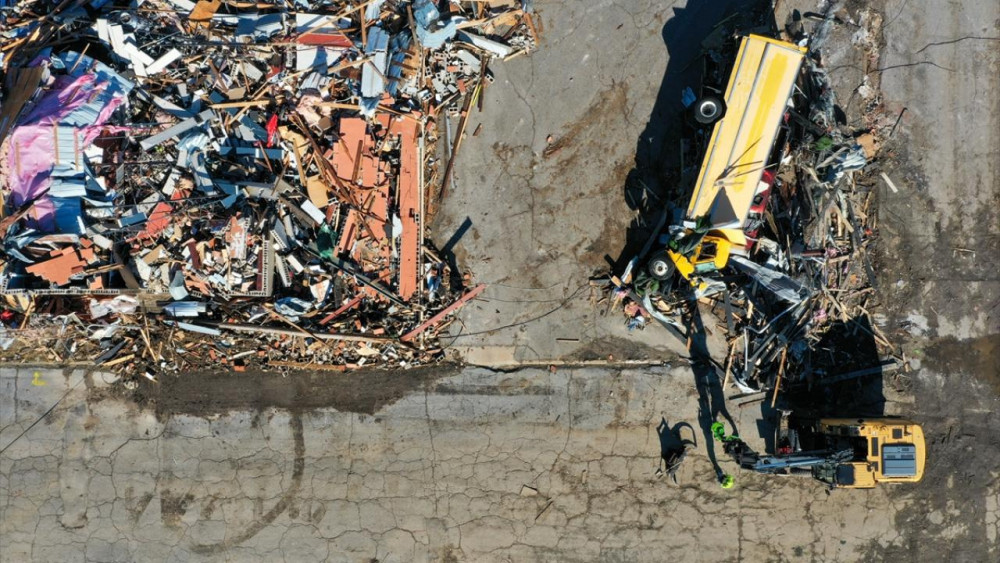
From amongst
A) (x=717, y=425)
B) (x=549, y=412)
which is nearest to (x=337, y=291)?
(x=549, y=412)

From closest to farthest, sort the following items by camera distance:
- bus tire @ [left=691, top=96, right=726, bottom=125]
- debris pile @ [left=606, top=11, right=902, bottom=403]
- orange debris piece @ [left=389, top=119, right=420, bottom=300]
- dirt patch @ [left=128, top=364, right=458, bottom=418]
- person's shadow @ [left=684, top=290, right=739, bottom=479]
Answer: bus tire @ [left=691, top=96, right=726, bottom=125], debris pile @ [left=606, top=11, right=902, bottom=403], orange debris piece @ [left=389, top=119, right=420, bottom=300], person's shadow @ [left=684, top=290, right=739, bottom=479], dirt patch @ [left=128, top=364, right=458, bottom=418]

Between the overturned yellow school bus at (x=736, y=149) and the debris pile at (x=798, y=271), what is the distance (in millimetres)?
110

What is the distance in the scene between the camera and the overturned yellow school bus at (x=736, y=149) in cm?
852

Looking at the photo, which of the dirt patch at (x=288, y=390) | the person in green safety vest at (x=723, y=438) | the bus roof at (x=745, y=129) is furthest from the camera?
the dirt patch at (x=288, y=390)

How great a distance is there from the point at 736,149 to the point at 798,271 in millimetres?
2133

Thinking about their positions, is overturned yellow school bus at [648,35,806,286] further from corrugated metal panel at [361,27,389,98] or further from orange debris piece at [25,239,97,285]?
orange debris piece at [25,239,97,285]

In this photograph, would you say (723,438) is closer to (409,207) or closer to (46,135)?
(409,207)

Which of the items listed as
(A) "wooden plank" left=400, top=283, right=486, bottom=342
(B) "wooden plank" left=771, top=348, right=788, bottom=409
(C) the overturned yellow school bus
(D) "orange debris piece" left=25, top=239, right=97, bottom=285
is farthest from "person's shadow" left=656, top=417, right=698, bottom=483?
(D) "orange debris piece" left=25, top=239, right=97, bottom=285

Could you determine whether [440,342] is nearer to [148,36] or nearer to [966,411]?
[148,36]

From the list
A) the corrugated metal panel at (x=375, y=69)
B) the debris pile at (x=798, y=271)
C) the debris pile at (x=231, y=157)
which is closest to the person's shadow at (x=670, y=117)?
the debris pile at (x=798, y=271)

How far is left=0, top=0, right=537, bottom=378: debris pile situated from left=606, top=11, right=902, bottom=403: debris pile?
12.5 ft

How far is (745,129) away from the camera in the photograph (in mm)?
8586

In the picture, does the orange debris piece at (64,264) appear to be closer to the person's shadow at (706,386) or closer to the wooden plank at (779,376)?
the person's shadow at (706,386)

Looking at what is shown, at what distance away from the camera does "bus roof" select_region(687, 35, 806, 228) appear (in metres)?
8.50
